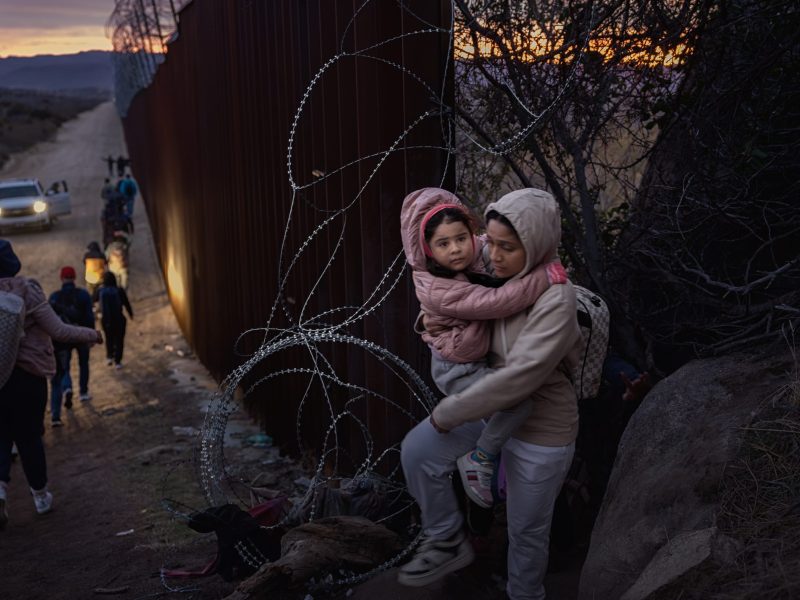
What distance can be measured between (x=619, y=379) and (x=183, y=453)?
4282mm

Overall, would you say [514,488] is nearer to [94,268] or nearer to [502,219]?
[502,219]

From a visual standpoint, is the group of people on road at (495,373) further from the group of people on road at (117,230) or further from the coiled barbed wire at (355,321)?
the group of people on road at (117,230)

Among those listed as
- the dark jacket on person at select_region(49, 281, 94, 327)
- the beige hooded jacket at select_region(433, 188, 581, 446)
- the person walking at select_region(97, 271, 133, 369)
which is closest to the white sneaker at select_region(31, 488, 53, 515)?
the dark jacket on person at select_region(49, 281, 94, 327)

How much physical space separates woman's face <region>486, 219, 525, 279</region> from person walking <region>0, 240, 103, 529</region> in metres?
3.70

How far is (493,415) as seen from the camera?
2.78 meters

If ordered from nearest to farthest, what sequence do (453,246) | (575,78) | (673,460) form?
(453,246) < (673,460) < (575,78)

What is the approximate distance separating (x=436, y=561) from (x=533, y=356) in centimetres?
99

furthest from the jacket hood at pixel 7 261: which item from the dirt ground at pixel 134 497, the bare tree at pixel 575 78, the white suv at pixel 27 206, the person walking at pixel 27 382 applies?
the white suv at pixel 27 206

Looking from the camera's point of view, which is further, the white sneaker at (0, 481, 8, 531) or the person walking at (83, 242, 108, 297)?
the person walking at (83, 242, 108, 297)

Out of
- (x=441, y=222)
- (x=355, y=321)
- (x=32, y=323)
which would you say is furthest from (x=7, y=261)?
(x=441, y=222)

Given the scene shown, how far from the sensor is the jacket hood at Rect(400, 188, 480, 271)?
2.96 m

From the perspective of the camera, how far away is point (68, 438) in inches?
314

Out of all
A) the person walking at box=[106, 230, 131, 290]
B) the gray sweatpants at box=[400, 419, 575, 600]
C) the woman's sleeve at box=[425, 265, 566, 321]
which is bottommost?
the person walking at box=[106, 230, 131, 290]

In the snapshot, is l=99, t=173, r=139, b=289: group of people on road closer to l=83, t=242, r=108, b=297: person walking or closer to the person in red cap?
l=83, t=242, r=108, b=297: person walking
